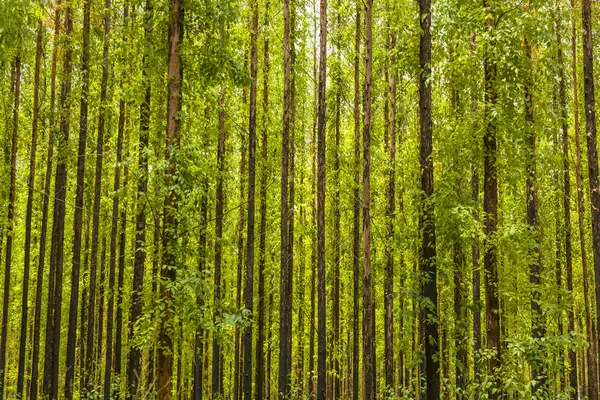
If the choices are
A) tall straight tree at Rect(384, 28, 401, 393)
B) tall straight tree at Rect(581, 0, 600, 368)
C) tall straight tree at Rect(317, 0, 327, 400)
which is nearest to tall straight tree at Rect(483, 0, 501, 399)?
tall straight tree at Rect(384, 28, 401, 393)

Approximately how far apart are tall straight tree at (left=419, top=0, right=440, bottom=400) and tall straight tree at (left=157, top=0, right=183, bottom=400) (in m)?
4.41

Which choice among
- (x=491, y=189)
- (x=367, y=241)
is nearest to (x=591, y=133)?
(x=491, y=189)

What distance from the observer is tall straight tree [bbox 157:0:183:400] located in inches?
319

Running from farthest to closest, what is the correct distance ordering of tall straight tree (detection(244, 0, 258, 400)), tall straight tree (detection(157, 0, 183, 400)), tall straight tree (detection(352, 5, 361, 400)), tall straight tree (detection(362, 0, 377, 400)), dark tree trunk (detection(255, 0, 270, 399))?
dark tree trunk (detection(255, 0, 270, 399)) < tall straight tree (detection(352, 5, 361, 400)) < tall straight tree (detection(244, 0, 258, 400)) < tall straight tree (detection(362, 0, 377, 400)) < tall straight tree (detection(157, 0, 183, 400))

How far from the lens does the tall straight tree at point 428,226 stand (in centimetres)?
999

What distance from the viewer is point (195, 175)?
27.8 ft

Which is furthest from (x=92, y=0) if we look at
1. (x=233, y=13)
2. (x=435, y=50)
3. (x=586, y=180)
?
(x=586, y=180)

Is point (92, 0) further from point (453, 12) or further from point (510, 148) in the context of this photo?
point (510, 148)

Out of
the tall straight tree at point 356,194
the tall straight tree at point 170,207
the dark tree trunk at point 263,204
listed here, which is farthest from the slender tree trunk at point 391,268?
the tall straight tree at point 170,207

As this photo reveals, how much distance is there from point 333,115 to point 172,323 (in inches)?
577

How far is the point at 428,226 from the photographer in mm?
10133

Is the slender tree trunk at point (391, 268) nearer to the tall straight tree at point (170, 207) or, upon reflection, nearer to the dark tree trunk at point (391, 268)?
the dark tree trunk at point (391, 268)

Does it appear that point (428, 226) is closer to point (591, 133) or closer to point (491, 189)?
point (491, 189)

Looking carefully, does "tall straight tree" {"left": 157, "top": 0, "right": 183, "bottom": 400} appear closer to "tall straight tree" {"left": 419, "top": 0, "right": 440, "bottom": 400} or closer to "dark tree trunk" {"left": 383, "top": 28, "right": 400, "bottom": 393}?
"tall straight tree" {"left": 419, "top": 0, "right": 440, "bottom": 400}
